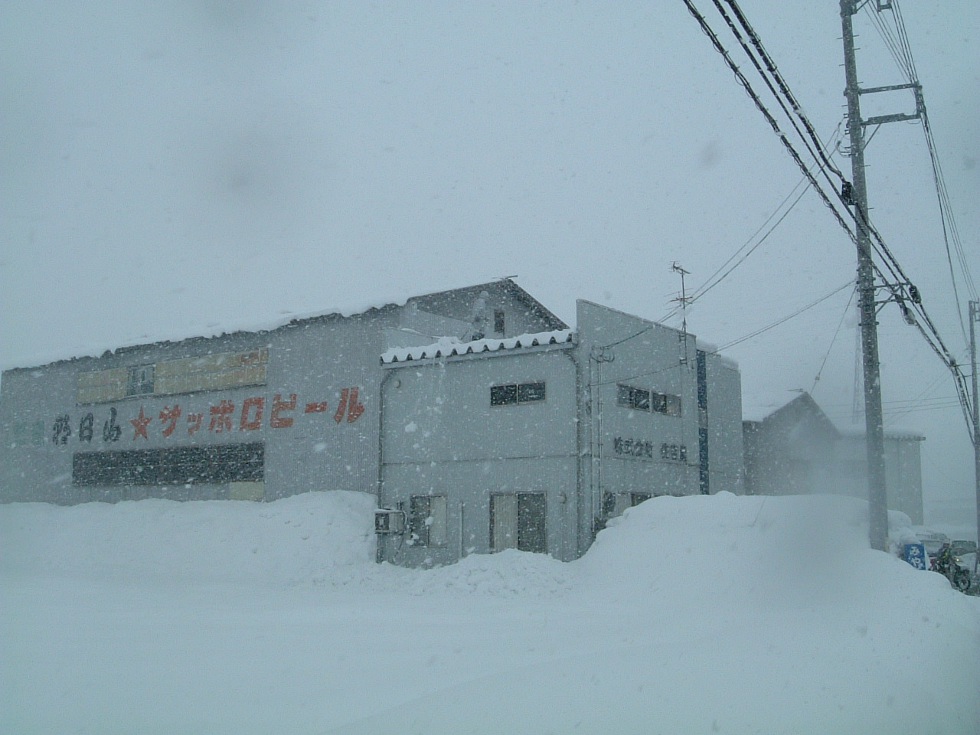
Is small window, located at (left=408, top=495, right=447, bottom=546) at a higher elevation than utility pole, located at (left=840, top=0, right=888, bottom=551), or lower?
lower

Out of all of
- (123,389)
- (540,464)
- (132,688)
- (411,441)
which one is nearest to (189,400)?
(123,389)

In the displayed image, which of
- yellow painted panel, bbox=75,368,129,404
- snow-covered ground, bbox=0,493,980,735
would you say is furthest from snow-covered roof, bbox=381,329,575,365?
yellow painted panel, bbox=75,368,129,404

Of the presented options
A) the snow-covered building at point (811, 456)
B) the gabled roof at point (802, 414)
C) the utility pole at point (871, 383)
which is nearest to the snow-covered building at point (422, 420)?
the utility pole at point (871, 383)

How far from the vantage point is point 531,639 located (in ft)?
33.1

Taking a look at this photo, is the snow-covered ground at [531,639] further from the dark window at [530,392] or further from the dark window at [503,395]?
the dark window at [503,395]

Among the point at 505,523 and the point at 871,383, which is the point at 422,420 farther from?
the point at 871,383

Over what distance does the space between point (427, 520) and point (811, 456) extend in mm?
22660

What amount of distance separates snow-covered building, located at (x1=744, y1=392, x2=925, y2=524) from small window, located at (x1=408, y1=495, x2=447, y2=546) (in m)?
14.5

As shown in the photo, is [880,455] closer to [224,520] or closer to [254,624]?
[254,624]

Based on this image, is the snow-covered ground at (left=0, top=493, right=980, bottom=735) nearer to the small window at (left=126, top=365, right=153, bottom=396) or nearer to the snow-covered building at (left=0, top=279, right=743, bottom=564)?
the snow-covered building at (left=0, top=279, right=743, bottom=564)

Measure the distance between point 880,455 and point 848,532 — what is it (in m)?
1.55

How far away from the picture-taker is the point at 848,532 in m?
16.0

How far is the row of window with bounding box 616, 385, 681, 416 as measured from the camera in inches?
832

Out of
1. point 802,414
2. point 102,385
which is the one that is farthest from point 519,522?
point 802,414
